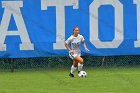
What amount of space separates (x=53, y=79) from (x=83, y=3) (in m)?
4.04

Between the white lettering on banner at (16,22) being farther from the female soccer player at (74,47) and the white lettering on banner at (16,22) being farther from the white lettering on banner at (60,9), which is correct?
the female soccer player at (74,47)

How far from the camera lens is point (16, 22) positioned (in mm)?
18078

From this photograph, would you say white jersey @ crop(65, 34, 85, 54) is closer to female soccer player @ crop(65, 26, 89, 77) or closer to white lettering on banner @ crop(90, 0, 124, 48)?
female soccer player @ crop(65, 26, 89, 77)

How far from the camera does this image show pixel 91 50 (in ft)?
60.3

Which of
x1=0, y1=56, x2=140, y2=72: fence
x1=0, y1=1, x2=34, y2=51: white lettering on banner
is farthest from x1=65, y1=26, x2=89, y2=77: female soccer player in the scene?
x1=0, y1=56, x2=140, y2=72: fence

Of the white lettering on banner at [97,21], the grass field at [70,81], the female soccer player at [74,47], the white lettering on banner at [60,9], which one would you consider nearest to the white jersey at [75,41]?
the female soccer player at [74,47]

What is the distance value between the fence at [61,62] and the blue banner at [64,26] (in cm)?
59

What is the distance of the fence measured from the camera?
18859mm

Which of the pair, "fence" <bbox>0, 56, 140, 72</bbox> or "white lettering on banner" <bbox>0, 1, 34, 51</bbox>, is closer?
"white lettering on banner" <bbox>0, 1, 34, 51</bbox>

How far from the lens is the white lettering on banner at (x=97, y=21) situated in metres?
18.4

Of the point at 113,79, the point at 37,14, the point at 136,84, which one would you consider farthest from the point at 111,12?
the point at 136,84

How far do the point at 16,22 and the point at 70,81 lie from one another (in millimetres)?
4343

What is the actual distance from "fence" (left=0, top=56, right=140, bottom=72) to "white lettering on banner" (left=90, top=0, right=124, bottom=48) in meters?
0.74

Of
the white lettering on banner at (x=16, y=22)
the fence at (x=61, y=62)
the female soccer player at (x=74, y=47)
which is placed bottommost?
the fence at (x=61, y=62)
